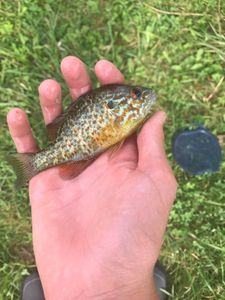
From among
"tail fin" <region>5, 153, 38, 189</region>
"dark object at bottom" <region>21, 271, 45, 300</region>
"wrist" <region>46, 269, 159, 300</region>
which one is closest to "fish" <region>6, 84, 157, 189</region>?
"tail fin" <region>5, 153, 38, 189</region>

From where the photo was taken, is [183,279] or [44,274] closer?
[44,274]

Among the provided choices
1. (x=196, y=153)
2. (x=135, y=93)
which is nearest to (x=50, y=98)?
(x=135, y=93)

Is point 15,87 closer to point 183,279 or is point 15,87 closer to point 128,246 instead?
point 128,246

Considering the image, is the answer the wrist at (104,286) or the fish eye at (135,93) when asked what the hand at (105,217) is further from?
the fish eye at (135,93)

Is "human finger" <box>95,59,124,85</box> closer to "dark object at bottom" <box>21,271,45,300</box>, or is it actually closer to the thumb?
the thumb

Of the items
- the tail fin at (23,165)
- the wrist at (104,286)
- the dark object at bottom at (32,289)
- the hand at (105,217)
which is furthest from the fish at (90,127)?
the dark object at bottom at (32,289)

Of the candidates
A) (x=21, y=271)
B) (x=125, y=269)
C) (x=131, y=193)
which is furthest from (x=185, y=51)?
(x=21, y=271)
